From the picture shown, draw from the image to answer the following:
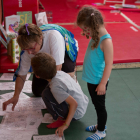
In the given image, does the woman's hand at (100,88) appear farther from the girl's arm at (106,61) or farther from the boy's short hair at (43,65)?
the boy's short hair at (43,65)

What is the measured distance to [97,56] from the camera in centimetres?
150

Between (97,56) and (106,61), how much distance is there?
0.27 ft

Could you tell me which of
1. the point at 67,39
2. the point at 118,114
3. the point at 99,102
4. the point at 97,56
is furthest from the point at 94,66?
the point at 118,114

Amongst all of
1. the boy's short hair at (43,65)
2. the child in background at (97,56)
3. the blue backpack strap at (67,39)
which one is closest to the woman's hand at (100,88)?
the child in background at (97,56)

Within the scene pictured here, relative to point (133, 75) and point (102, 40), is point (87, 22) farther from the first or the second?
point (133, 75)

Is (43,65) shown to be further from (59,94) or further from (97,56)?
(97,56)

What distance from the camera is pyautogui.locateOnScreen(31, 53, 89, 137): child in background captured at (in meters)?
1.53

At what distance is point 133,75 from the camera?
Answer: 107 inches

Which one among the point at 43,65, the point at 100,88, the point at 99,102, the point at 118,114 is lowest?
the point at 118,114

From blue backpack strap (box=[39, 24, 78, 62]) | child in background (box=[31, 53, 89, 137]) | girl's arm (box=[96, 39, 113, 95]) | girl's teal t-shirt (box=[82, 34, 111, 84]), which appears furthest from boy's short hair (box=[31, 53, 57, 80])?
blue backpack strap (box=[39, 24, 78, 62])

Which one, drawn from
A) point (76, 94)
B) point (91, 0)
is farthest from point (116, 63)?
point (91, 0)

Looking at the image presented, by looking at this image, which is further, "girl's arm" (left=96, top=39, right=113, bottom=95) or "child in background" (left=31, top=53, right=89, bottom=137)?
"child in background" (left=31, top=53, right=89, bottom=137)

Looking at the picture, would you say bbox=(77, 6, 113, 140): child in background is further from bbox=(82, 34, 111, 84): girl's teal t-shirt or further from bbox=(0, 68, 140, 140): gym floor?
bbox=(0, 68, 140, 140): gym floor

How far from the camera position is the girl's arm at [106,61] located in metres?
1.42
